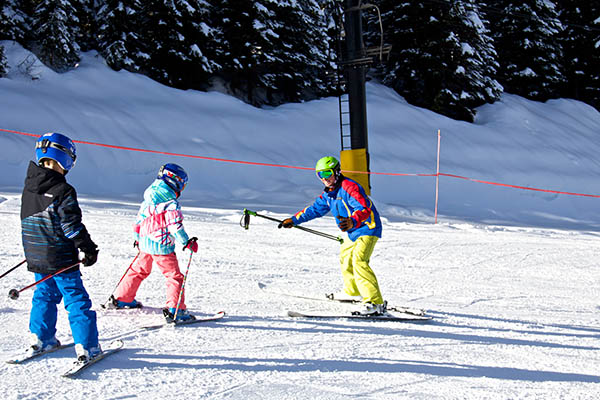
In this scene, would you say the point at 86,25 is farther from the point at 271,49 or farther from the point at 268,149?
the point at 268,149

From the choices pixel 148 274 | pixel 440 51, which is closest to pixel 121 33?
pixel 440 51

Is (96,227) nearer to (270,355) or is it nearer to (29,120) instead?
(270,355)

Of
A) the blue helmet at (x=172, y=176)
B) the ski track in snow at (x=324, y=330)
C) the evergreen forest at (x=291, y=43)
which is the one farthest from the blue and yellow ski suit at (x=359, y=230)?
the evergreen forest at (x=291, y=43)

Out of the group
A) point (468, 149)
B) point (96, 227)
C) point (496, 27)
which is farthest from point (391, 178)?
point (496, 27)

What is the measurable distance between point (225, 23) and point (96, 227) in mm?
14183

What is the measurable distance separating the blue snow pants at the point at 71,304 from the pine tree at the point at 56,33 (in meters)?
16.8

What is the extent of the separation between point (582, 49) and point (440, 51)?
519 inches

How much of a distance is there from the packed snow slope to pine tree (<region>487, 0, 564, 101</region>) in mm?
6758

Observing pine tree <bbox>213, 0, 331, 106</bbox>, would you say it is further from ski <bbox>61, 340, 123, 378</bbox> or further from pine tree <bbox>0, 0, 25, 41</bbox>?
ski <bbox>61, 340, 123, 378</bbox>

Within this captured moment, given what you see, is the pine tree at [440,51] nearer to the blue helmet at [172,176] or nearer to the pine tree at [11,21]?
the pine tree at [11,21]

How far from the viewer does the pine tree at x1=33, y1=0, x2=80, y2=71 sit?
1777 cm

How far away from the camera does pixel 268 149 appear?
679 inches

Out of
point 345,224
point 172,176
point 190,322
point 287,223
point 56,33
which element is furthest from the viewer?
point 56,33

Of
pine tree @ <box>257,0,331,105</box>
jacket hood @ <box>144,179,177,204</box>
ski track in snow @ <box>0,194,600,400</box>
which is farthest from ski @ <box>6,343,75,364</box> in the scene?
pine tree @ <box>257,0,331,105</box>
